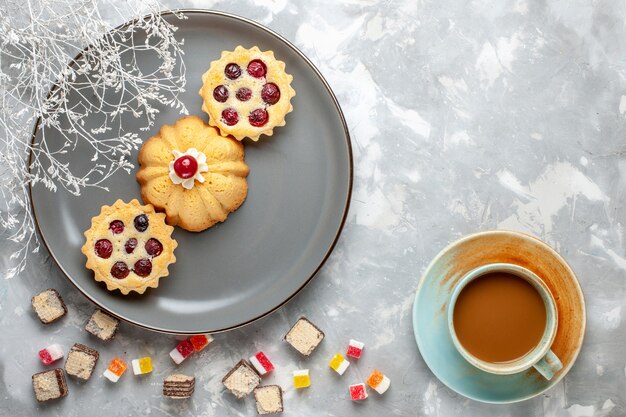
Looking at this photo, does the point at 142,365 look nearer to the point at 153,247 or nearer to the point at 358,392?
the point at 153,247

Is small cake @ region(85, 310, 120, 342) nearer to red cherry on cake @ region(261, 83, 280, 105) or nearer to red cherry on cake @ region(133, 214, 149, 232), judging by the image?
red cherry on cake @ region(133, 214, 149, 232)

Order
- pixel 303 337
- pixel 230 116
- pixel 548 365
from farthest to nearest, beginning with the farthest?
pixel 303 337 → pixel 230 116 → pixel 548 365

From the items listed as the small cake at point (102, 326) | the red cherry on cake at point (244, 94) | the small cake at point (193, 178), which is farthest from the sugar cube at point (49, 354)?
the red cherry on cake at point (244, 94)

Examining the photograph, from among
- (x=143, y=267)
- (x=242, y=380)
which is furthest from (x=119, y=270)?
(x=242, y=380)

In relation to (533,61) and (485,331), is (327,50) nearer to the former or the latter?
(533,61)

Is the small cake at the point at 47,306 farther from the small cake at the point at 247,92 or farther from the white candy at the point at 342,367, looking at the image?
the white candy at the point at 342,367
